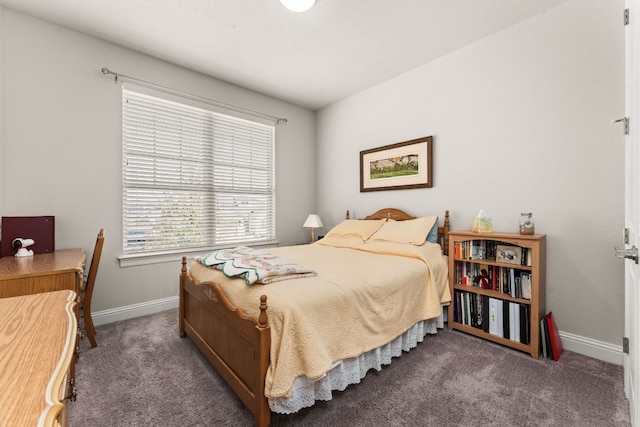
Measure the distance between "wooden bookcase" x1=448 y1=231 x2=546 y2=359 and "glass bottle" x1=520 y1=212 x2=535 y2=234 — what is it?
63 mm

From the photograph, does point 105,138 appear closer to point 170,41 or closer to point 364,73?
point 170,41

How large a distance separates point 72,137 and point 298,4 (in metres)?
2.32

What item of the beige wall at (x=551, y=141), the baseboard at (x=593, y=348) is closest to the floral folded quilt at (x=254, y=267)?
the beige wall at (x=551, y=141)

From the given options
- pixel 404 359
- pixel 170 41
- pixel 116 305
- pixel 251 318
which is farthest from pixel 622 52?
pixel 116 305

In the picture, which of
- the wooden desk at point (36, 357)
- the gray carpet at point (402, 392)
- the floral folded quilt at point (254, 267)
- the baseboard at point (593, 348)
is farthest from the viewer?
the baseboard at point (593, 348)

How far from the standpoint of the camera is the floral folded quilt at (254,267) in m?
1.69

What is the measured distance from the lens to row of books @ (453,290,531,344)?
2.18m

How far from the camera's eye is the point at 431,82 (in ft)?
10.1

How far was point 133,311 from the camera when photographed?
2887 millimetres

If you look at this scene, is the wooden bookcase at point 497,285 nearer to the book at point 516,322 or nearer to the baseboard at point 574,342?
the book at point 516,322

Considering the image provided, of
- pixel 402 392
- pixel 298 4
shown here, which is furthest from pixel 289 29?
pixel 402 392

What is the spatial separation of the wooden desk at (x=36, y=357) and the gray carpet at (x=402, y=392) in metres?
1.02

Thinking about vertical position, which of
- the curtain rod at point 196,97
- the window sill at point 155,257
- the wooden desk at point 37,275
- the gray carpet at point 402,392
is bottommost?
the gray carpet at point 402,392

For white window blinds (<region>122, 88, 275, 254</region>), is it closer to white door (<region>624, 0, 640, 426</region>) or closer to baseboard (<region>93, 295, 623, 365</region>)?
baseboard (<region>93, 295, 623, 365</region>)
